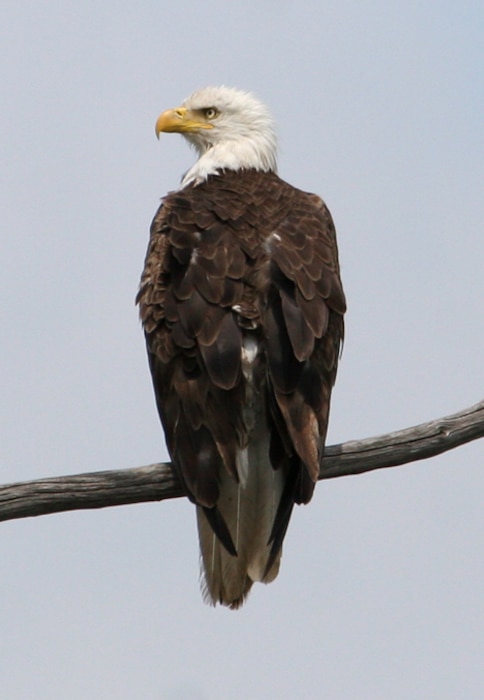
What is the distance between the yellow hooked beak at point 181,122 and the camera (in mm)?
11352

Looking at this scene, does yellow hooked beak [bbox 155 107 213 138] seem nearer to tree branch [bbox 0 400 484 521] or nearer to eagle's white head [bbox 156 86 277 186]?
eagle's white head [bbox 156 86 277 186]

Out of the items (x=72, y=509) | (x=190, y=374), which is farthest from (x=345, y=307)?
(x=72, y=509)

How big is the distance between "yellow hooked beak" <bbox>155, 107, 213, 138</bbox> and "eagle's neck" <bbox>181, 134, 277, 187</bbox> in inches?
5.0

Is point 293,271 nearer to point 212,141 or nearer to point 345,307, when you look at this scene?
point 345,307

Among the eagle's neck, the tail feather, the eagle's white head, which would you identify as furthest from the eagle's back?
the eagle's white head

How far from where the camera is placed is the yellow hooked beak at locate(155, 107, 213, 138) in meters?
11.4

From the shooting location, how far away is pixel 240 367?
8.45 meters

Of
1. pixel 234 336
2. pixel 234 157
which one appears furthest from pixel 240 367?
pixel 234 157

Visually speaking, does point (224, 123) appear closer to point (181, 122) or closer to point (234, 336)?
point (181, 122)

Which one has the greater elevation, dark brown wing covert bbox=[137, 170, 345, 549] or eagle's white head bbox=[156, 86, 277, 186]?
eagle's white head bbox=[156, 86, 277, 186]

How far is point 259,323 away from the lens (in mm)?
8562

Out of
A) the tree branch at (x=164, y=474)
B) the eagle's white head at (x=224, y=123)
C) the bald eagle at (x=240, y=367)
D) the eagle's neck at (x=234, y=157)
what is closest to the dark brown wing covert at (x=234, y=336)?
the bald eagle at (x=240, y=367)

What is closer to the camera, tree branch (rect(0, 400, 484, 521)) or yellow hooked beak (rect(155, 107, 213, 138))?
tree branch (rect(0, 400, 484, 521))

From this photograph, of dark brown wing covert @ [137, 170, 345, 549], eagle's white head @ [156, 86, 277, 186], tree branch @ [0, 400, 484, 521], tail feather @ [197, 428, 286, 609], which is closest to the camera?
tree branch @ [0, 400, 484, 521]
